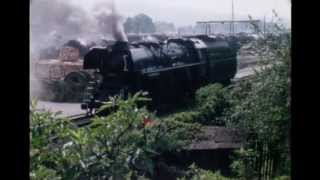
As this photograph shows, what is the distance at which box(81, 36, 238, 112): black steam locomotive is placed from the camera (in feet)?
29.3

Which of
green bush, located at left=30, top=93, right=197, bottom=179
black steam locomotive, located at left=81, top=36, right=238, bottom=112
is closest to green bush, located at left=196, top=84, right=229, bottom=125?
black steam locomotive, located at left=81, top=36, right=238, bottom=112

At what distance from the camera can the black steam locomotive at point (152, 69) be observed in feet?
29.3

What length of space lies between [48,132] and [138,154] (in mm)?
395

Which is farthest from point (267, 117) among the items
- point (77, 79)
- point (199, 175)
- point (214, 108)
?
point (77, 79)

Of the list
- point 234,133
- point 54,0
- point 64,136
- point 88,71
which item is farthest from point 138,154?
point 54,0

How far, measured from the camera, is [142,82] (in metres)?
8.95

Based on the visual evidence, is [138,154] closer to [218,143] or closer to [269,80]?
[269,80]

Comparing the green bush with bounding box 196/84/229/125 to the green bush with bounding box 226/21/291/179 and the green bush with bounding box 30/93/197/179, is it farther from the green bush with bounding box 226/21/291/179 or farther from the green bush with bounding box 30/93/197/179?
the green bush with bounding box 30/93/197/179

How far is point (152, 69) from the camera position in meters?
9.17

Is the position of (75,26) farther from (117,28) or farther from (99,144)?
(99,144)

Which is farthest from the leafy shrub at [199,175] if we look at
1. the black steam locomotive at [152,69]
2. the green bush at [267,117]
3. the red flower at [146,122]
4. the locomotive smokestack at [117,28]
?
the locomotive smokestack at [117,28]

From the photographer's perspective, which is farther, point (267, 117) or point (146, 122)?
point (267, 117)

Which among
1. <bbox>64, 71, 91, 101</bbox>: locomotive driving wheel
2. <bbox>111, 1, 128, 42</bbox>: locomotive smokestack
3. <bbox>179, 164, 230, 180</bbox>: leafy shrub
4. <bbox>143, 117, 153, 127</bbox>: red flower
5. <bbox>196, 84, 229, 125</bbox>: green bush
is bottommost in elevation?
<bbox>179, 164, 230, 180</bbox>: leafy shrub

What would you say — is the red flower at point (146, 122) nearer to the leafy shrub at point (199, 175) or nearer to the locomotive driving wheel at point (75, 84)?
the leafy shrub at point (199, 175)
